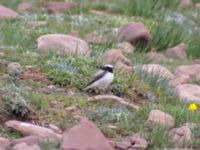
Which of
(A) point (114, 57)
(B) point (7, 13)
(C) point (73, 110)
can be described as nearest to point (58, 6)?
(B) point (7, 13)

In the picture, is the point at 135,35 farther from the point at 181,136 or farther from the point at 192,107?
the point at 181,136

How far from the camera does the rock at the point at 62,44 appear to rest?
31.3 feet

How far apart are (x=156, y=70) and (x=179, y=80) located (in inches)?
17.1

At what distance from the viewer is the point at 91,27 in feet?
38.7

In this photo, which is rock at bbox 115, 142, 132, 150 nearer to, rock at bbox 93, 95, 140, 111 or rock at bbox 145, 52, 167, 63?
rock at bbox 93, 95, 140, 111

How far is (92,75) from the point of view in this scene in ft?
28.2

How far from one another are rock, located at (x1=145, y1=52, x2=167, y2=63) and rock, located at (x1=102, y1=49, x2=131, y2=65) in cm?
75

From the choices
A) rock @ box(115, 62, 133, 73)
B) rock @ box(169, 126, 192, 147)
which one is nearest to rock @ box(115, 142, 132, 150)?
rock @ box(169, 126, 192, 147)

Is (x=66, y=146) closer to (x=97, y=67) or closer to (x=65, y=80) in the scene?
(x=65, y=80)

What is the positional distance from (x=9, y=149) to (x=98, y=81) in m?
1.99

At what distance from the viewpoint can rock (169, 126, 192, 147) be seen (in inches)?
278

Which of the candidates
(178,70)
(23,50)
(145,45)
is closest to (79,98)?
(23,50)

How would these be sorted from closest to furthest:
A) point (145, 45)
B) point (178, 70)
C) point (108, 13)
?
point (178, 70) → point (145, 45) → point (108, 13)

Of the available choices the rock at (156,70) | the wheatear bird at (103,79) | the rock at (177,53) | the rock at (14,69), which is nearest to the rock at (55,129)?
the wheatear bird at (103,79)
